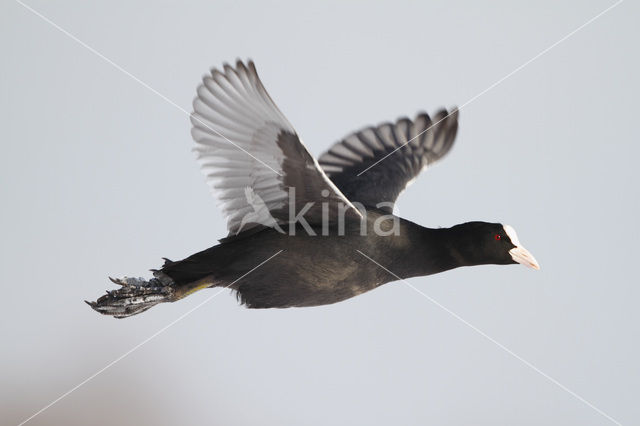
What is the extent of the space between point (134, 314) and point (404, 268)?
213 cm

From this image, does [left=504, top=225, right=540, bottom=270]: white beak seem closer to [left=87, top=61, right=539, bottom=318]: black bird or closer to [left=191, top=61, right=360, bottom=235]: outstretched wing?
[left=87, top=61, right=539, bottom=318]: black bird

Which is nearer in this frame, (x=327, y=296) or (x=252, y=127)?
(x=252, y=127)

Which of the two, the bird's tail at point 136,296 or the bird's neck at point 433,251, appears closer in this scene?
the bird's tail at point 136,296

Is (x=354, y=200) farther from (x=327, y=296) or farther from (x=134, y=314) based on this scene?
(x=134, y=314)

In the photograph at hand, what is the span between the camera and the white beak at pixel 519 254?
746 centimetres

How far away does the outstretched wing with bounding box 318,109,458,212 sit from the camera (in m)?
8.73

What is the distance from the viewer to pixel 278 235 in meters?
6.77

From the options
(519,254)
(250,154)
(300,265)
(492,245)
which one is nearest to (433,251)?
(492,245)

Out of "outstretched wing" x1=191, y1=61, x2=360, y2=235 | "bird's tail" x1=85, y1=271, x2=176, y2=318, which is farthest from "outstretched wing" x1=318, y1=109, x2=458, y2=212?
"bird's tail" x1=85, y1=271, x2=176, y2=318

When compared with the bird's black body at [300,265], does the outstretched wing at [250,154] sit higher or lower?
higher

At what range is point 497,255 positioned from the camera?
7570 millimetres

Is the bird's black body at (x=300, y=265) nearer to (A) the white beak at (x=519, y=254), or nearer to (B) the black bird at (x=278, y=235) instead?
(B) the black bird at (x=278, y=235)

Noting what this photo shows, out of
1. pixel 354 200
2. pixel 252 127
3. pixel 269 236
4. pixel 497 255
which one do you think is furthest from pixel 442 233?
pixel 252 127

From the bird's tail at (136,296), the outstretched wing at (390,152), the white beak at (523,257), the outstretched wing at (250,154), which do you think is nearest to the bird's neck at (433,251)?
the white beak at (523,257)
